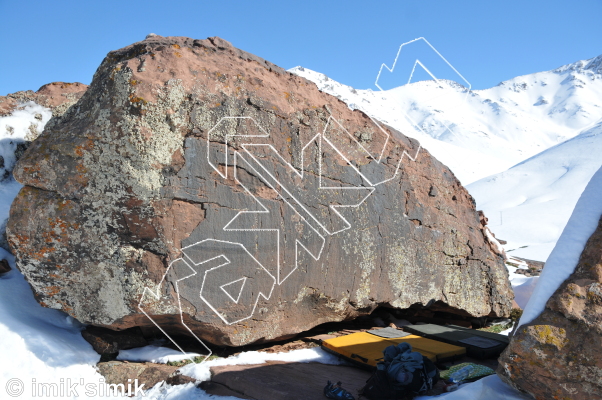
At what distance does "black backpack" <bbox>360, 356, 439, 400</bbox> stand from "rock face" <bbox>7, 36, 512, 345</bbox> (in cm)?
142

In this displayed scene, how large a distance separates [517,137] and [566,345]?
75.5 m

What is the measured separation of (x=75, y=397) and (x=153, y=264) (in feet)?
4.76

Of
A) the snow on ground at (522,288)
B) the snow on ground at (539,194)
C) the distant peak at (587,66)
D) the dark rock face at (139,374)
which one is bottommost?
the dark rock face at (139,374)

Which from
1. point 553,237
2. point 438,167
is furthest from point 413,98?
point 438,167

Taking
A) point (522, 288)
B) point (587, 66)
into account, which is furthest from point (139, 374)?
point (587, 66)

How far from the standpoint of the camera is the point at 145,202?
4.28 m

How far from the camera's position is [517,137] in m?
69.2

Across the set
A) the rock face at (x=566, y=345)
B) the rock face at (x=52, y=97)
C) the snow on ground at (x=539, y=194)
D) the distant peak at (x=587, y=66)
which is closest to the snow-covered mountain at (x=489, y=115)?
the distant peak at (x=587, y=66)

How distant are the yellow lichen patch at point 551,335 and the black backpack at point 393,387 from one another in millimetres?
1274

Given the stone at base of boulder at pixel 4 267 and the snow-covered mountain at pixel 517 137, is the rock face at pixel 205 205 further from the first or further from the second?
the snow-covered mountain at pixel 517 137

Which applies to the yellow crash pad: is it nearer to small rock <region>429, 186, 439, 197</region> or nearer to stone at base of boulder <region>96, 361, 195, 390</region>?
stone at base of boulder <region>96, 361, 195, 390</region>

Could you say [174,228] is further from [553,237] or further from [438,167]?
[553,237]

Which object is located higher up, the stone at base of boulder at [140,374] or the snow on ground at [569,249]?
the snow on ground at [569,249]

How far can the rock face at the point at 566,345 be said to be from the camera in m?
2.85
